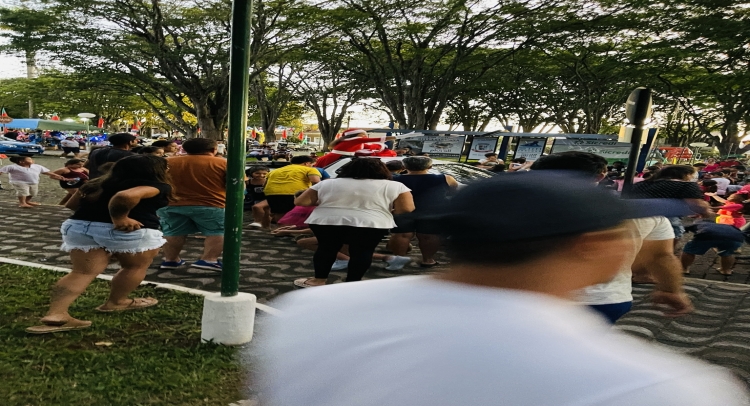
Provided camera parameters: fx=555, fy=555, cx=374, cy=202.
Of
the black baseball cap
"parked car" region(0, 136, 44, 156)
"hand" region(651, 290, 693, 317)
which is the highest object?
the black baseball cap

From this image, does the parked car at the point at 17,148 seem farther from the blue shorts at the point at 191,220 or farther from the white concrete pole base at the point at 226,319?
the white concrete pole base at the point at 226,319

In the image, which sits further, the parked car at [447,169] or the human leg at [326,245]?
the parked car at [447,169]

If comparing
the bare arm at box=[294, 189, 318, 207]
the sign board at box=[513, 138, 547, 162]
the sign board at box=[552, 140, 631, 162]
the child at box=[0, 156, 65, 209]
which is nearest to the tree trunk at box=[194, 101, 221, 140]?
the child at box=[0, 156, 65, 209]

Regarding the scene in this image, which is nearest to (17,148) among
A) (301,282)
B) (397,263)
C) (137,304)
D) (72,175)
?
(72,175)

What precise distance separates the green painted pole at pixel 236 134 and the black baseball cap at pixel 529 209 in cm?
269

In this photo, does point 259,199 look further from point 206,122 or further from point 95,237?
point 206,122

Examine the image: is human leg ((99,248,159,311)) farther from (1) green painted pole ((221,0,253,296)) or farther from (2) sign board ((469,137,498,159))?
(2) sign board ((469,137,498,159))

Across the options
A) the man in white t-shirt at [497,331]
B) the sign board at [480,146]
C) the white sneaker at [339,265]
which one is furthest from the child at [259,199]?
the sign board at [480,146]

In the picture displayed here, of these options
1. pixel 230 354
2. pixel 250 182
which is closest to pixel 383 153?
pixel 250 182

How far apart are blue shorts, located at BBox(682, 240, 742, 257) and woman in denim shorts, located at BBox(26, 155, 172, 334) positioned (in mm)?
5779

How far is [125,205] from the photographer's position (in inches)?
148

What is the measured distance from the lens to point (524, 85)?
30281 millimetres

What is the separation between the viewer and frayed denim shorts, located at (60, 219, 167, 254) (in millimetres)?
3842

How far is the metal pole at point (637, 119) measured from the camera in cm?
647
